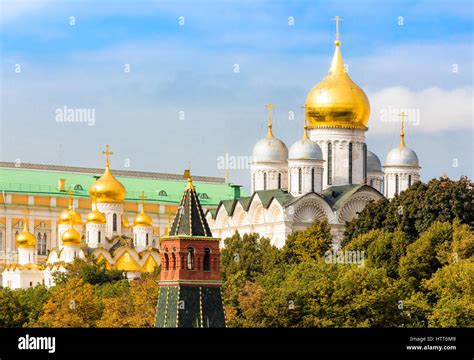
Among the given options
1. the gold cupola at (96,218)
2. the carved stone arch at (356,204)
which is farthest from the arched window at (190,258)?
the gold cupola at (96,218)

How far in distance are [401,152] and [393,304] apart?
1128 inches

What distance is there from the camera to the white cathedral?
84062mm

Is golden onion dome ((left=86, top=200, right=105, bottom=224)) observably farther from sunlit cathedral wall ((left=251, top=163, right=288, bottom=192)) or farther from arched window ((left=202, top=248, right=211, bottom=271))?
arched window ((left=202, top=248, right=211, bottom=271))

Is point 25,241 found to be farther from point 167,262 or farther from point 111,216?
point 167,262

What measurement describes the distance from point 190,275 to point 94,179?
73060mm

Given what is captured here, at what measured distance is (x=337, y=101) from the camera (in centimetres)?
8619

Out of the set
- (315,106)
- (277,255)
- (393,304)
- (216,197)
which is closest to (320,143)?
(315,106)

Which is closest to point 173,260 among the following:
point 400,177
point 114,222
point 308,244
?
point 308,244

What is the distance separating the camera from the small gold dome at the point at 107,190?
102m

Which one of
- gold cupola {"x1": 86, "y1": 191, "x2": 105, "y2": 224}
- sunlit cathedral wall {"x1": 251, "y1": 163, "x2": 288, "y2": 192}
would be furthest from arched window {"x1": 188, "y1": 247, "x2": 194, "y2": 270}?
gold cupola {"x1": 86, "y1": 191, "x2": 105, "y2": 224}

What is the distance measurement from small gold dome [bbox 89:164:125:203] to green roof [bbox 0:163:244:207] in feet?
58.1

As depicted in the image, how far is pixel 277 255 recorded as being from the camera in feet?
244

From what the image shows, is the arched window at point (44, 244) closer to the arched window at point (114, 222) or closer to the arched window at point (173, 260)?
the arched window at point (114, 222)

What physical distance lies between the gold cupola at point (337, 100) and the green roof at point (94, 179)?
34901mm
